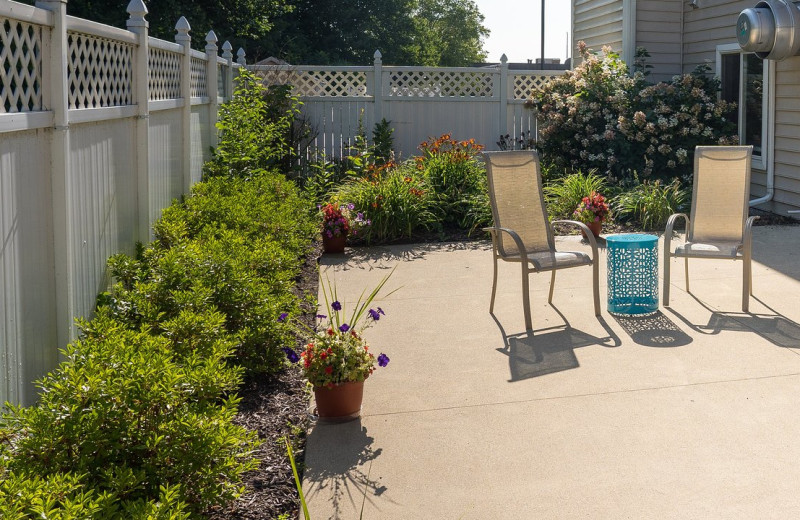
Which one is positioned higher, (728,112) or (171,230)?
(728,112)

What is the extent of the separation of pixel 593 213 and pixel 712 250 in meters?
2.84

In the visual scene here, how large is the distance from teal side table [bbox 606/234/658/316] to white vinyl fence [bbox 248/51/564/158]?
7.51 metres

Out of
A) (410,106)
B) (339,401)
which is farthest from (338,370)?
(410,106)

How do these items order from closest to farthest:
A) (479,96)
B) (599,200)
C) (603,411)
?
(603,411) < (599,200) < (479,96)

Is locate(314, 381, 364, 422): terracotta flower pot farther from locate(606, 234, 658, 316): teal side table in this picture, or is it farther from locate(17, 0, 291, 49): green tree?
locate(17, 0, 291, 49): green tree

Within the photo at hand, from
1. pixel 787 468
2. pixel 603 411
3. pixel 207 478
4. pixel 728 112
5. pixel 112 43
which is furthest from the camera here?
pixel 728 112

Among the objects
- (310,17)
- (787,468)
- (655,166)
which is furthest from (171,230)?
(310,17)

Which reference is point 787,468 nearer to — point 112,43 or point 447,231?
point 112,43

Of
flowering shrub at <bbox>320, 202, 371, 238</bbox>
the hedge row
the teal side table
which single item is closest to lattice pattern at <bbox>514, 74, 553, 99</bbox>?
flowering shrub at <bbox>320, 202, 371, 238</bbox>

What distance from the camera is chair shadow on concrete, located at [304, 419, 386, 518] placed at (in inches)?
134

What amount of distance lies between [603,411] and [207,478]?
2.24 m

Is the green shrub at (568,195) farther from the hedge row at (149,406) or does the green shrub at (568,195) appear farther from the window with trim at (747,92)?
the hedge row at (149,406)

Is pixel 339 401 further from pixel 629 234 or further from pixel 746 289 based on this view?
pixel 746 289

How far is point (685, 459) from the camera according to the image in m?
3.66
